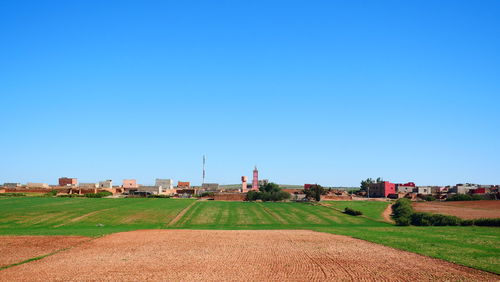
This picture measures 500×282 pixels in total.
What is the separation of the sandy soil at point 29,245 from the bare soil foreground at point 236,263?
1.76m

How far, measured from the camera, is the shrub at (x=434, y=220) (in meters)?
63.8

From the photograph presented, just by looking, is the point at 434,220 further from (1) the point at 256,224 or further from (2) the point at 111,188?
(2) the point at 111,188

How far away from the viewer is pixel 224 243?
124 feet

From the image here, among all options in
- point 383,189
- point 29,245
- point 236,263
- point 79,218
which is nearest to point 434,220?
point 236,263

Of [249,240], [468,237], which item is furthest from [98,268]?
[468,237]

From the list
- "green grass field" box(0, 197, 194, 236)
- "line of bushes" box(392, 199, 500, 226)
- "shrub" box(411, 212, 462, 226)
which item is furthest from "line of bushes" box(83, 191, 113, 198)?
"shrub" box(411, 212, 462, 226)

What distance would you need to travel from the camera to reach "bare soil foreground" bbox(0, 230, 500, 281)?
23.8 m

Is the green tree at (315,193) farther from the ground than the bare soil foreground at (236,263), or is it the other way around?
the green tree at (315,193)

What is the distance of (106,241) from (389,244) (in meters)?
26.4

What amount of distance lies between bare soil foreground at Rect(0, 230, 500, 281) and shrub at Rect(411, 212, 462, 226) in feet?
106

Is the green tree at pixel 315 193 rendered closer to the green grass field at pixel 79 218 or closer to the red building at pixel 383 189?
the red building at pixel 383 189

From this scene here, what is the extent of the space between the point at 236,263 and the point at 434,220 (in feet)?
159

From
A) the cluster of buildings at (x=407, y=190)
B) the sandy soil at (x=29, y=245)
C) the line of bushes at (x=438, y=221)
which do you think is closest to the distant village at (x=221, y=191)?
the cluster of buildings at (x=407, y=190)

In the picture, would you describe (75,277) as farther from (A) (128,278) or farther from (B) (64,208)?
(B) (64,208)
